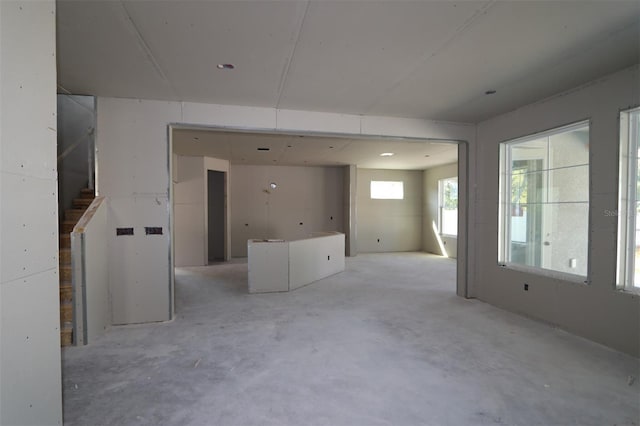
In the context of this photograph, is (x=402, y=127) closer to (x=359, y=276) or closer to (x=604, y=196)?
(x=604, y=196)

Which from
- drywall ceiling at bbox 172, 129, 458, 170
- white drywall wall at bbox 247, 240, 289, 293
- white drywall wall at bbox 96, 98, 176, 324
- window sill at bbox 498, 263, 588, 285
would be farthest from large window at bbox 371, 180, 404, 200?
white drywall wall at bbox 96, 98, 176, 324

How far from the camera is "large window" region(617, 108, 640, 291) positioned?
3.11 meters

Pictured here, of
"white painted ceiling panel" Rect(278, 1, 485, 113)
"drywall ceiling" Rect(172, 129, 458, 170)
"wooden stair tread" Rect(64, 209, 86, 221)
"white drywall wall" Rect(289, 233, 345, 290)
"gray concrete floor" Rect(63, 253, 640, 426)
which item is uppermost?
"white painted ceiling panel" Rect(278, 1, 485, 113)

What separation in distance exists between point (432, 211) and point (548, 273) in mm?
6407

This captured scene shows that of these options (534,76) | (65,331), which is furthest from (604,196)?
(65,331)

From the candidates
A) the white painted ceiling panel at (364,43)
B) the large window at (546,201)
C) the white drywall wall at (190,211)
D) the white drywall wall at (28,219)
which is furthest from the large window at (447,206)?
the white drywall wall at (28,219)

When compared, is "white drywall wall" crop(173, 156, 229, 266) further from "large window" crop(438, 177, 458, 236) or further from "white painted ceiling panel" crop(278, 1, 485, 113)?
"large window" crop(438, 177, 458, 236)

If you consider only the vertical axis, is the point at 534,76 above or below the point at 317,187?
above

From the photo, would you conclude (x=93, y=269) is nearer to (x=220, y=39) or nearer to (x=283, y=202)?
(x=220, y=39)

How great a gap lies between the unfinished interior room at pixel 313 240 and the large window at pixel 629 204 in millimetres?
18

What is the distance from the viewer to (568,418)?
7.00ft

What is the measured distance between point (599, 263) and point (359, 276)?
4.09 metres

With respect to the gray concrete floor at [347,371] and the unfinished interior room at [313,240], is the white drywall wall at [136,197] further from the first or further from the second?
the gray concrete floor at [347,371]

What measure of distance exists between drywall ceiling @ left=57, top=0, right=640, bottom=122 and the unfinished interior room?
0.02 metres
